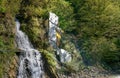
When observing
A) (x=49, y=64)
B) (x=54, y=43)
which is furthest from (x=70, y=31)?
(x=49, y=64)

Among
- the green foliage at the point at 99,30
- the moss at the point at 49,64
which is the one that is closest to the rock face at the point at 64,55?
the moss at the point at 49,64

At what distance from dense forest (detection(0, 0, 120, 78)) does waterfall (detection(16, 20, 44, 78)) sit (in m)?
0.37

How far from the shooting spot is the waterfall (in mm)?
18594

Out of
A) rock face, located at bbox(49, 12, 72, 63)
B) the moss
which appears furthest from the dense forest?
rock face, located at bbox(49, 12, 72, 63)

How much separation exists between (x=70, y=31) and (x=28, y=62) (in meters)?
9.38

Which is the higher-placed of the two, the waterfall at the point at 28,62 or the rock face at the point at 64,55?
the waterfall at the point at 28,62

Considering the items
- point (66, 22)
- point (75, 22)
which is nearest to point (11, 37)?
point (66, 22)

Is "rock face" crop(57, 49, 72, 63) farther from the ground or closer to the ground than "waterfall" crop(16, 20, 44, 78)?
closer to the ground

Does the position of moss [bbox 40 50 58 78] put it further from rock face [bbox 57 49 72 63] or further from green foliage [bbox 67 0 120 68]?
green foliage [bbox 67 0 120 68]

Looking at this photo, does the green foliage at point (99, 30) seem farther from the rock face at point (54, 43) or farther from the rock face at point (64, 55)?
the rock face at point (54, 43)

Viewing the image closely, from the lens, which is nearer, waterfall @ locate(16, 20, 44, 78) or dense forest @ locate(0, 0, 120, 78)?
waterfall @ locate(16, 20, 44, 78)

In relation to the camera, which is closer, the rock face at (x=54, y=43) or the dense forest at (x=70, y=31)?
the dense forest at (x=70, y=31)

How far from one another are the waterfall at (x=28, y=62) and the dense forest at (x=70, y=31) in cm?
37

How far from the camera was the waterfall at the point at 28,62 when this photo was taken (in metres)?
18.6
